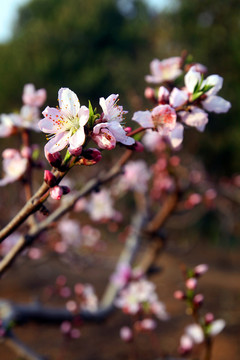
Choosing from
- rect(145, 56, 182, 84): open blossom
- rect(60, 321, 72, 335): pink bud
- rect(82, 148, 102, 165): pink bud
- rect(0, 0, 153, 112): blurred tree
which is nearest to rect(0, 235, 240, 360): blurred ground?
rect(60, 321, 72, 335): pink bud

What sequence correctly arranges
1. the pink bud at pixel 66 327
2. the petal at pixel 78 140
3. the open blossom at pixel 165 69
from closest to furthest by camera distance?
the petal at pixel 78 140
the open blossom at pixel 165 69
the pink bud at pixel 66 327

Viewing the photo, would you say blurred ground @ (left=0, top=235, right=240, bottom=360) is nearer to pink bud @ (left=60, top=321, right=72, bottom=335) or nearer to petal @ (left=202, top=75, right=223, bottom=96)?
pink bud @ (left=60, top=321, right=72, bottom=335)

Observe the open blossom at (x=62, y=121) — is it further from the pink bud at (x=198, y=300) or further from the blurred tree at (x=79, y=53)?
the blurred tree at (x=79, y=53)

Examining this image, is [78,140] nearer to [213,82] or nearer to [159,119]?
[159,119]

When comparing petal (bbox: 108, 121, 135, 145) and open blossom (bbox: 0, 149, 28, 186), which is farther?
open blossom (bbox: 0, 149, 28, 186)

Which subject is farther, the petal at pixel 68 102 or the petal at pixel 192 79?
the petal at pixel 192 79

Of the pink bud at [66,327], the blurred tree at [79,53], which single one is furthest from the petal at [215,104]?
the blurred tree at [79,53]
